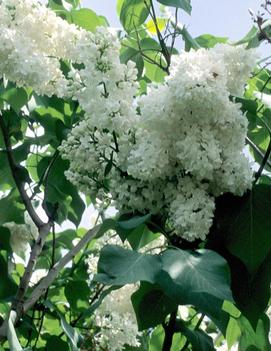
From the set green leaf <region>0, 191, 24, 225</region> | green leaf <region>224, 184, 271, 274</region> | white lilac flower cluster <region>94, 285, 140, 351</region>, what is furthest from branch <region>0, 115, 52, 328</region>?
green leaf <region>224, 184, 271, 274</region>

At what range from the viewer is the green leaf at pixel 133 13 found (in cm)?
198

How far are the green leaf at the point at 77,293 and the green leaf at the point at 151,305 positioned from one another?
1.95ft

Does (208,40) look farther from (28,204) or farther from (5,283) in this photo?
(5,283)

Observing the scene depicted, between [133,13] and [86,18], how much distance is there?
14 cm

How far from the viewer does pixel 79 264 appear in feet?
7.74

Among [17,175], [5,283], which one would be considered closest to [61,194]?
[17,175]

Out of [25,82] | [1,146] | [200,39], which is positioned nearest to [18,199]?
[1,146]

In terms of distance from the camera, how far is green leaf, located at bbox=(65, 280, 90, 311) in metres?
2.02

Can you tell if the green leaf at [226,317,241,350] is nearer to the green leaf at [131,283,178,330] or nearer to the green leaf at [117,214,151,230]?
the green leaf at [131,283,178,330]

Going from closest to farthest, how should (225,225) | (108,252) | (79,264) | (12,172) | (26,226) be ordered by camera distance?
1. (108,252)
2. (225,225)
3. (12,172)
4. (26,226)
5. (79,264)

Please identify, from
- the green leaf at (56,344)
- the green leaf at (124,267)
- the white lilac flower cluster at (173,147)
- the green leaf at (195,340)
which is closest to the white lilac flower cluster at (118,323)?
the green leaf at (56,344)

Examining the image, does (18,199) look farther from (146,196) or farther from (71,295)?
Result: (146,196)

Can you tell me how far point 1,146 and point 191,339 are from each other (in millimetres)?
814

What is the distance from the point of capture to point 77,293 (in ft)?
6.68
